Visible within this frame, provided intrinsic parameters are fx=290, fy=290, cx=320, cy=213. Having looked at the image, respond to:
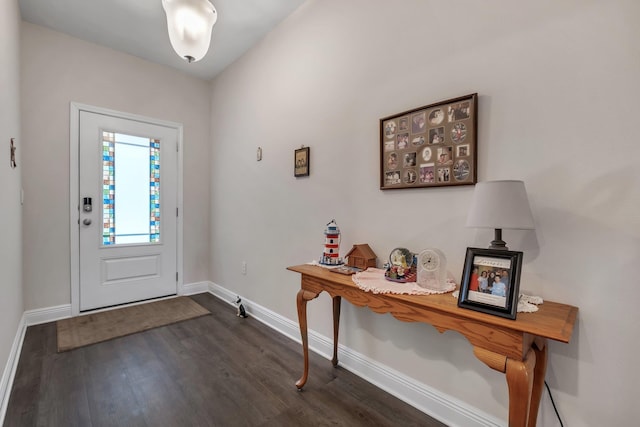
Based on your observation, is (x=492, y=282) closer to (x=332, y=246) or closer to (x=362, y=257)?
(x=362, y=257)

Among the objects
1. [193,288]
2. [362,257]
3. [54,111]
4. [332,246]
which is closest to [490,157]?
[362,257]

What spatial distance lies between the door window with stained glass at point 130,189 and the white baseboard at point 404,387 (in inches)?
78.8

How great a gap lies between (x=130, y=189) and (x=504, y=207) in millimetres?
3412

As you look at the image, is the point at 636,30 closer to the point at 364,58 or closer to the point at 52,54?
the point at 364,58

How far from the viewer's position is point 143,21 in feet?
8.39

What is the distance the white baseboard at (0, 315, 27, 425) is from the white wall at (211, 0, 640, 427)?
5.54ft

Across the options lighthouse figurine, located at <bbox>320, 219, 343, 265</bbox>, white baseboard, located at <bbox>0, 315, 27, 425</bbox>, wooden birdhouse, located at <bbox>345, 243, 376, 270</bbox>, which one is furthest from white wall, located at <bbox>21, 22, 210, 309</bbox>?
wooden birdhouse, located at <bbox>345, 243, 376, 270</bbox>

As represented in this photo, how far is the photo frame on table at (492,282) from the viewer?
39.0 inches

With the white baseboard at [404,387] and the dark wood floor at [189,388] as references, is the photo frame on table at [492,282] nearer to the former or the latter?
the white baseboard at [404,387]

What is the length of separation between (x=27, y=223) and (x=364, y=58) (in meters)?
3.21

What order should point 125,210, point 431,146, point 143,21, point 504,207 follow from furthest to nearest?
point 125,210 < point 143,21 < point 431,146 < point 504,207

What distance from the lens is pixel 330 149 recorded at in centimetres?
211

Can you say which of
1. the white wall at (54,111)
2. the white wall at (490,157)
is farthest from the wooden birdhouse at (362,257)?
the white wall at (54,111)

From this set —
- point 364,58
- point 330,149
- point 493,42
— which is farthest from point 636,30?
point 330,149
